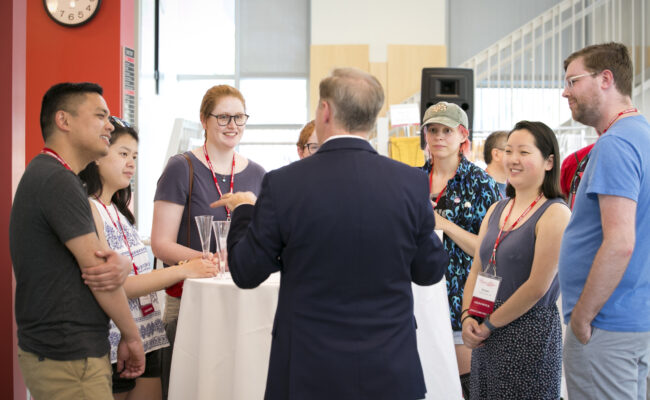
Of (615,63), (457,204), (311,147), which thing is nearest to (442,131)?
(457,204)

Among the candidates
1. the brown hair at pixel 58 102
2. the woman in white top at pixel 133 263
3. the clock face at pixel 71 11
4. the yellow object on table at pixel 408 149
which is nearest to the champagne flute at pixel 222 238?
the woman in white top at pixel 133 263

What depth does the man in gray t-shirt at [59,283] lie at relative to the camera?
1.50 m

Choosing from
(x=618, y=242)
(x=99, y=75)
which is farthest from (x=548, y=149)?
(x=99, y=75)

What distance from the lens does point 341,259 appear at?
4.14ft

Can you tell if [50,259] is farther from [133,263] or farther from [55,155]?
[133,263]

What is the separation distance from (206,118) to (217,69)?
25.7 ft

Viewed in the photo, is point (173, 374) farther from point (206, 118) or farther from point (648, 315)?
point (648, 315)

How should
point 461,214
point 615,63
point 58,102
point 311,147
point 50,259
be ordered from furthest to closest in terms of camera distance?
point 311,147 < point 461,214 < point 615,63 < point 58,102 < point 50,259

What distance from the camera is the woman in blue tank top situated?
6.37ft

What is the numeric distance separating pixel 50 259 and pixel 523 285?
4.78 feet

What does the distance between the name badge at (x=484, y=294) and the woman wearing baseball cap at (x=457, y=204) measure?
37cm

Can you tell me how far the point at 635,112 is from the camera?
1.76 metres

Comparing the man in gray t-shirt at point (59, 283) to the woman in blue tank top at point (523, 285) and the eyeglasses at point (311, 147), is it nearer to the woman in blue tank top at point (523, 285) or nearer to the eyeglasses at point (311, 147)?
the woman in blue tank top at point (523, 285)

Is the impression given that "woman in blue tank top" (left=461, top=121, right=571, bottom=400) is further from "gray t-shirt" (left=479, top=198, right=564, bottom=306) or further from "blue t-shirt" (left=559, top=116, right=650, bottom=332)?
"blue t-shirt" (left=559, top=116, right=650, bottom=332)
